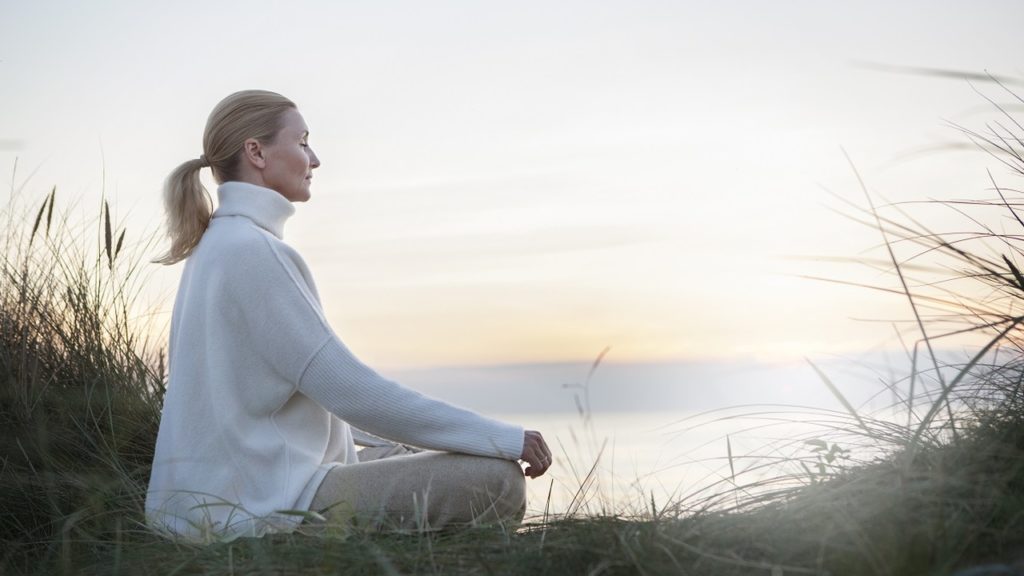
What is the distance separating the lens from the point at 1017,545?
1445mm

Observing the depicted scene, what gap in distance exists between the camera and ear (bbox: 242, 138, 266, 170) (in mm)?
2721

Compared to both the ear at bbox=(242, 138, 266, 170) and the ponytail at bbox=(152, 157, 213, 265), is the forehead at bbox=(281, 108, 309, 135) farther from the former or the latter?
the ponytail at bbox=(152, 157, 213, 265)

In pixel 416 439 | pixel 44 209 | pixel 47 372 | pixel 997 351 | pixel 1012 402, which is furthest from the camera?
pixel 44 209

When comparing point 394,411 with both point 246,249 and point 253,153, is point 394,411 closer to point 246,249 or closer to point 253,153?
point 246,249

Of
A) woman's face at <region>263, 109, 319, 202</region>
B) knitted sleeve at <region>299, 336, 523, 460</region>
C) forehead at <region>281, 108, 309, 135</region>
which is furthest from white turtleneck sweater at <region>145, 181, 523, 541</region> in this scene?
forehead at <region>281, 108, 309, 135</region>

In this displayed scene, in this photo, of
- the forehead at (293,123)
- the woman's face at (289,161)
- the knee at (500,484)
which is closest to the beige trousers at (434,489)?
the knee at (500,484)

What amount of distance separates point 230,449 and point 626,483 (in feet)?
3.27

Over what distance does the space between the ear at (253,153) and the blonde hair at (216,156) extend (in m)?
0.01

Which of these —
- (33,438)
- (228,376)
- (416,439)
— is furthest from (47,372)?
(416,439)

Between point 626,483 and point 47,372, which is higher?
point 47,372

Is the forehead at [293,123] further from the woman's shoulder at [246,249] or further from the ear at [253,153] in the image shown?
Result: the woman's shoulder at [246,249]

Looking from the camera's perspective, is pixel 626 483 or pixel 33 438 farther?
pixel 33 438

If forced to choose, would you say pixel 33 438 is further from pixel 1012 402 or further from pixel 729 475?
pixel 1012 402

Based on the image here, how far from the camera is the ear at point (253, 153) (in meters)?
2.72
